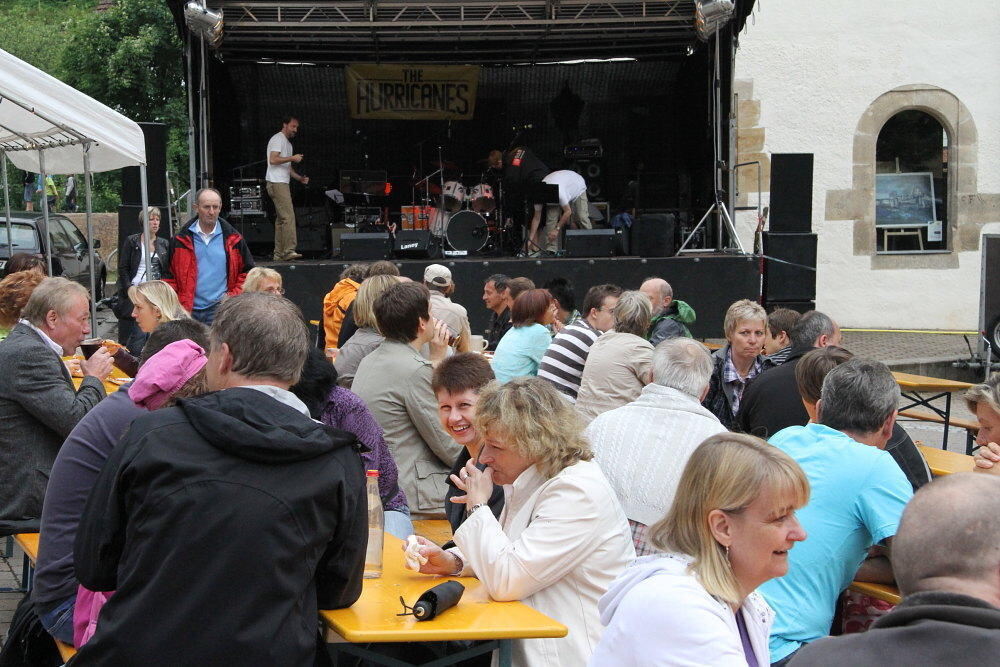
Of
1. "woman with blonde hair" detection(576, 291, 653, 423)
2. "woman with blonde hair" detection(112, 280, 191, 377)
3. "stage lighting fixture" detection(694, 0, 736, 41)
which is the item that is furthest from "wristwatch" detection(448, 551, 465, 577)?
"stage lighting fixture" detection(694, 0, 736, 41)

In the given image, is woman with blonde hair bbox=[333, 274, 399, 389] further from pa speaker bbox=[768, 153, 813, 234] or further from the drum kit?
the drum kit

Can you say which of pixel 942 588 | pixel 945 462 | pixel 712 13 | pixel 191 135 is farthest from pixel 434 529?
pixel 712 13

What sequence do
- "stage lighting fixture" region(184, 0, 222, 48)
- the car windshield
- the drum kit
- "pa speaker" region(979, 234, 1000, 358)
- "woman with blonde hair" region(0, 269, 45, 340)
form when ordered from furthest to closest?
the drum kit, the car windshield, "pa speaker" region(979, 234, 1000, 358), "stage lighting fixture" region(184, 0, 222, 48), "woman with blonde hair" region(0, 269, 45, 340)

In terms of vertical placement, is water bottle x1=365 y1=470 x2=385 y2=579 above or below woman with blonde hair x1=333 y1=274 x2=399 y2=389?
below

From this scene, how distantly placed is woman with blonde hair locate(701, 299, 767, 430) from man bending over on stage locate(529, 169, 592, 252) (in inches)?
290

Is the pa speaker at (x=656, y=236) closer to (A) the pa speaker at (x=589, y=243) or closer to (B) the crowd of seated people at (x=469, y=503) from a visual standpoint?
(A) the pa speaker at (x=589, y=243)

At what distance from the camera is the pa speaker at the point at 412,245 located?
489 inches

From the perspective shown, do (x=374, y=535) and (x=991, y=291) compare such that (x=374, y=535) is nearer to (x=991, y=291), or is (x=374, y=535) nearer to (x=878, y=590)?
(x=878, y=590)

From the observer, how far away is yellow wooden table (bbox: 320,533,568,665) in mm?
2555

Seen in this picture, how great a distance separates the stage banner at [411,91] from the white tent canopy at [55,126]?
546cm

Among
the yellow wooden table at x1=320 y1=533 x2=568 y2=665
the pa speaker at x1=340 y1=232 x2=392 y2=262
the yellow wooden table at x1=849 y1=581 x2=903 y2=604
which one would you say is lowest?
the yellow wooden table at x1=849 y1=581 x2=903 y2=604

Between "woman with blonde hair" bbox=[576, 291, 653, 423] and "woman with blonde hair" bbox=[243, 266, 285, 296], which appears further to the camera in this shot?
"woman with blonde hair" bbox=[243, 266, 285, 296]

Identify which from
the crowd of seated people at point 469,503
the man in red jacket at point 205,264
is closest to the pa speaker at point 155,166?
the man in red jacket at point 205,264

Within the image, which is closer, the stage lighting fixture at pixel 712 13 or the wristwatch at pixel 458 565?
the wristwatch at pixel 458 565
